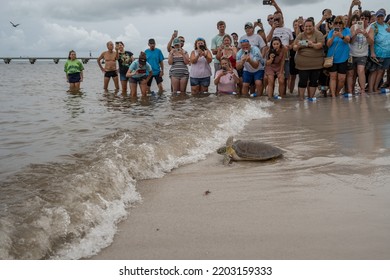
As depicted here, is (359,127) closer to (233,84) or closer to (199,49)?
(233,84)

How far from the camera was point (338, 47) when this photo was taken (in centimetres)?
864

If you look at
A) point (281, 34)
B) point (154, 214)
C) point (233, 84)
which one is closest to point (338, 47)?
point (281, 34)

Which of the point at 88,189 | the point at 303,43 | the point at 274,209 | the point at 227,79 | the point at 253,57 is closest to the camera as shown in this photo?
the point at 274,209

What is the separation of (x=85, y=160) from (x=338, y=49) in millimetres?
7239

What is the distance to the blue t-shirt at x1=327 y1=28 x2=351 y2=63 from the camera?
8.59m

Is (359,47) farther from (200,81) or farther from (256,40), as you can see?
(200,81)

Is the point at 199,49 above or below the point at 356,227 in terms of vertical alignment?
above

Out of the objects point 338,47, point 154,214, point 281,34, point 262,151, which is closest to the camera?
point 154,214

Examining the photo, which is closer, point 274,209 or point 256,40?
point 274,209

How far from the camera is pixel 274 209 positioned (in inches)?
110

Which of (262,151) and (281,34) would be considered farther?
(281,34)

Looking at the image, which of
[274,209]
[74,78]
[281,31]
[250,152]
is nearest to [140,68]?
[74,78]

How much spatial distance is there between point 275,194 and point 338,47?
6.87 m

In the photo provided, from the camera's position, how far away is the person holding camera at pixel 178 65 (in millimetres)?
10555
